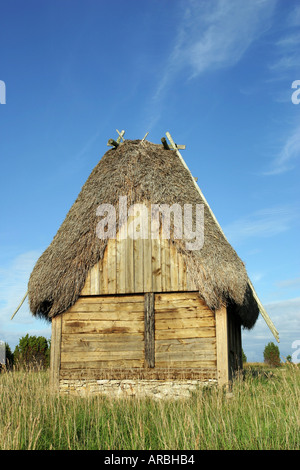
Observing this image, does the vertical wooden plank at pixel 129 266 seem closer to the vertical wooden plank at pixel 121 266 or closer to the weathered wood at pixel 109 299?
the vertical wooden plank at pixel 121 266

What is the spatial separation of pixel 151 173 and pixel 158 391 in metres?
5.25

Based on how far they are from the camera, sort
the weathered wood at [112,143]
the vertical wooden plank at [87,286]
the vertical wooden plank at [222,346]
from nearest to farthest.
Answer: the vertical wooden plank at [222,346]
the vertical wooden plank at [87,286]
the weathered wood at [112,143]

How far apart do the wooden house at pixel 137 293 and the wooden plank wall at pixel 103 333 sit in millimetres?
22

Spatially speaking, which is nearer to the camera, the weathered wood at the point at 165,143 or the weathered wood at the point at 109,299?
the weathered wood at the point at 109,299

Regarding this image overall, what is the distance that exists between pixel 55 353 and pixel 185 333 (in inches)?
121

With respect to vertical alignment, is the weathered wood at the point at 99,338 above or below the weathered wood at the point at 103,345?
above

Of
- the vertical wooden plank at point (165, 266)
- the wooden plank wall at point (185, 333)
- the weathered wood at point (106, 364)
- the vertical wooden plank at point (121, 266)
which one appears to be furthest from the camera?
the vertical wooden plank at point (121, 266)

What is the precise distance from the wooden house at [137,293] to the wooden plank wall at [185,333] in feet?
0.07

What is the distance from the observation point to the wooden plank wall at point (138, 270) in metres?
9.62

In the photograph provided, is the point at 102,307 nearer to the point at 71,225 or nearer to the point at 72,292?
the point at 72,292

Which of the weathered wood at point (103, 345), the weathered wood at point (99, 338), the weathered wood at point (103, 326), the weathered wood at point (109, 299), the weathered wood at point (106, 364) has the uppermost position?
the weathered wood at point (109, 299)

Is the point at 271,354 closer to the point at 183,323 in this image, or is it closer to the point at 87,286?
the point at 183,323

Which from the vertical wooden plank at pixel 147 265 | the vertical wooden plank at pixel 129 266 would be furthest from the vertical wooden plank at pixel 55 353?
the vertical wooden plank at pixel 147 265

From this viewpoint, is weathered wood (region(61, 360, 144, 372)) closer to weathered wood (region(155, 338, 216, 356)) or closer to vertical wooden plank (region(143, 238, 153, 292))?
weathered wood (region(155, 338, 216, 356))
